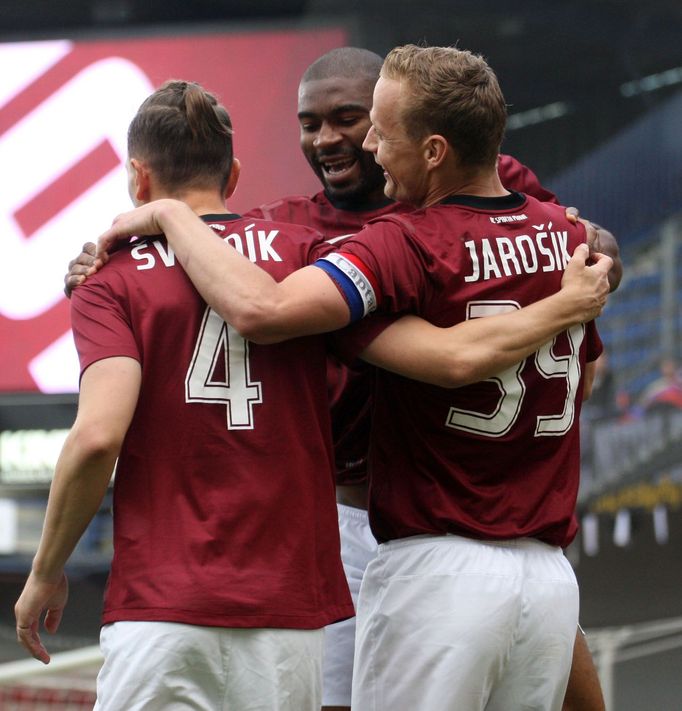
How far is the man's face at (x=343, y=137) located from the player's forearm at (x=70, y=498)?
40.0 inches

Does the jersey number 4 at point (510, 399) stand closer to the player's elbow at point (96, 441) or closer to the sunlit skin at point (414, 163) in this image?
the sunlit skin at point (414, 163)

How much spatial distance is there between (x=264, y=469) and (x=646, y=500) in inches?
197

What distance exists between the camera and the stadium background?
6.79 metres

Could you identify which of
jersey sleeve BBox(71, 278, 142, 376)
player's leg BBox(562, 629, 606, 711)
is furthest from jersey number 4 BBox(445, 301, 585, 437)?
player's leg BBox(562, 629, 606, 711)

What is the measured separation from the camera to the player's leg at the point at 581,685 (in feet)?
9.73

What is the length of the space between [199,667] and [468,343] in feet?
2.28

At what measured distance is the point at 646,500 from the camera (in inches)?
269

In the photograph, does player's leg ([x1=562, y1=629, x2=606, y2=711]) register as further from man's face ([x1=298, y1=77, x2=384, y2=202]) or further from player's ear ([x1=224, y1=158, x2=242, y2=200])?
player's ear ([x1=224, y1=158, x2=242, y2=200])

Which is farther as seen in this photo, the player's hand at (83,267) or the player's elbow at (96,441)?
the player's hand at (83,267)

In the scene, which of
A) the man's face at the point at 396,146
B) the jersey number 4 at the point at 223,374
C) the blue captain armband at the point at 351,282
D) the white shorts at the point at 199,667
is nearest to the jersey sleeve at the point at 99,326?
the jersey number 4 at the point at 223,374

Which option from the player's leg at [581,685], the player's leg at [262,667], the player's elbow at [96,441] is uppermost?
the player's elbow at [96,441]

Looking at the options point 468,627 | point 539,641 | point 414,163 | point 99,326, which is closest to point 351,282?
point 414,163

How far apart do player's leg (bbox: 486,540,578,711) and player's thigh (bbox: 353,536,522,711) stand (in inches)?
1.3

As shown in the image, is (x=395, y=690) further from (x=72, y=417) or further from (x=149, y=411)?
(x=72, y=417)
